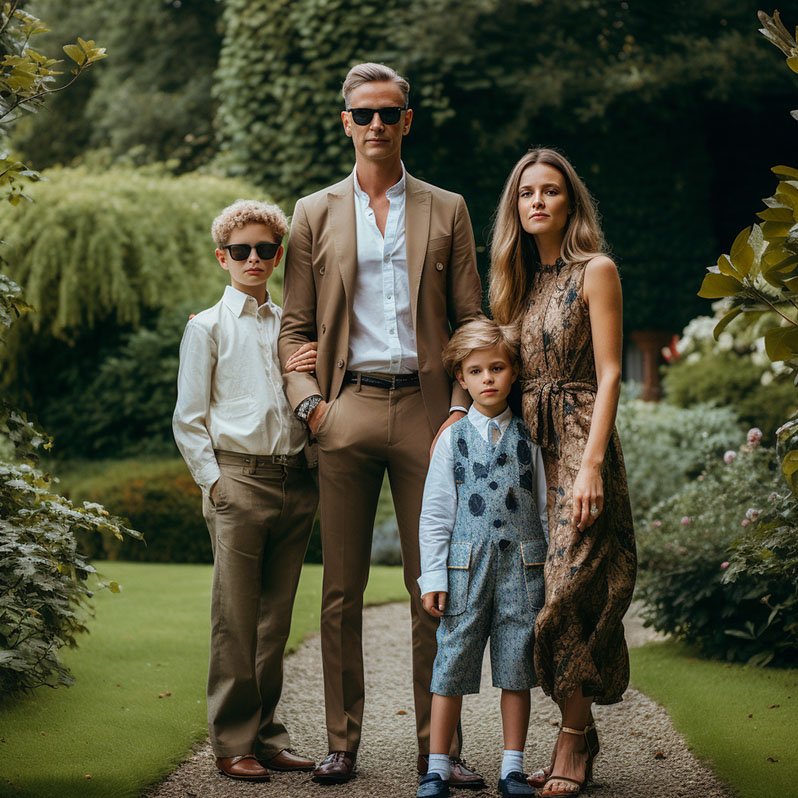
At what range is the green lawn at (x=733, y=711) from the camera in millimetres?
3246

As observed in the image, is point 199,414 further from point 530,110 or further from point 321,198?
point 530,110

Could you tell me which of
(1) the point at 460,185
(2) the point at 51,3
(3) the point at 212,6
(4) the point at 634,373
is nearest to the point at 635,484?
(1) the point at 460,185

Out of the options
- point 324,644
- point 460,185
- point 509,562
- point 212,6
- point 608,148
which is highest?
point 212,6

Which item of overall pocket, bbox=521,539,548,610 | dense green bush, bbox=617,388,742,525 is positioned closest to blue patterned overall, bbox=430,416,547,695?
overall pocket, bbox=521,539,548,610

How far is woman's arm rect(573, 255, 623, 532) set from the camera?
295 cm

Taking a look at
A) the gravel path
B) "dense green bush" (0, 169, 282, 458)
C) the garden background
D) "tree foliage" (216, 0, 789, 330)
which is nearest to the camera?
the gravel path

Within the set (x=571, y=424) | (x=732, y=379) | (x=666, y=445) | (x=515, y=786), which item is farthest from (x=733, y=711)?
(x=732, y=379)

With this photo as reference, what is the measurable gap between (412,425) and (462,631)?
27.5 inches

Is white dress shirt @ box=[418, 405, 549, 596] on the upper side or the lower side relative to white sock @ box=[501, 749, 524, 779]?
upper

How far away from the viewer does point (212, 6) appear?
1662 centimetres

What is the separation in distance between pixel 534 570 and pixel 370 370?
2.83 feet

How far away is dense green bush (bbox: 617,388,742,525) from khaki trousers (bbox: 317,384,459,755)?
4.14 meters

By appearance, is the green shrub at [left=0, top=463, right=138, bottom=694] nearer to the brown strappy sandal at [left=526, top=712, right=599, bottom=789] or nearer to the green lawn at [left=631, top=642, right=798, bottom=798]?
the brown strappy sandal at [left=526, top=712, right=599, bottom=789]

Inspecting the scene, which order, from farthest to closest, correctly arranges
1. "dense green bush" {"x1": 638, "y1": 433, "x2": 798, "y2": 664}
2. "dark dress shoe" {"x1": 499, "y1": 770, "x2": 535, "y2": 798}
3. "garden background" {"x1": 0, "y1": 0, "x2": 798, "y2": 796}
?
"dense green bush" {"x1": 638, "y1": 433, "x2": 798, "y2": 664} < "garden background" {"x1": 0, "y1": 0, "x2": 798, "y2": 796} < "dark dress shoe" {"x1": 499, "y1": 770, "x2": 535, "y2": 798}
